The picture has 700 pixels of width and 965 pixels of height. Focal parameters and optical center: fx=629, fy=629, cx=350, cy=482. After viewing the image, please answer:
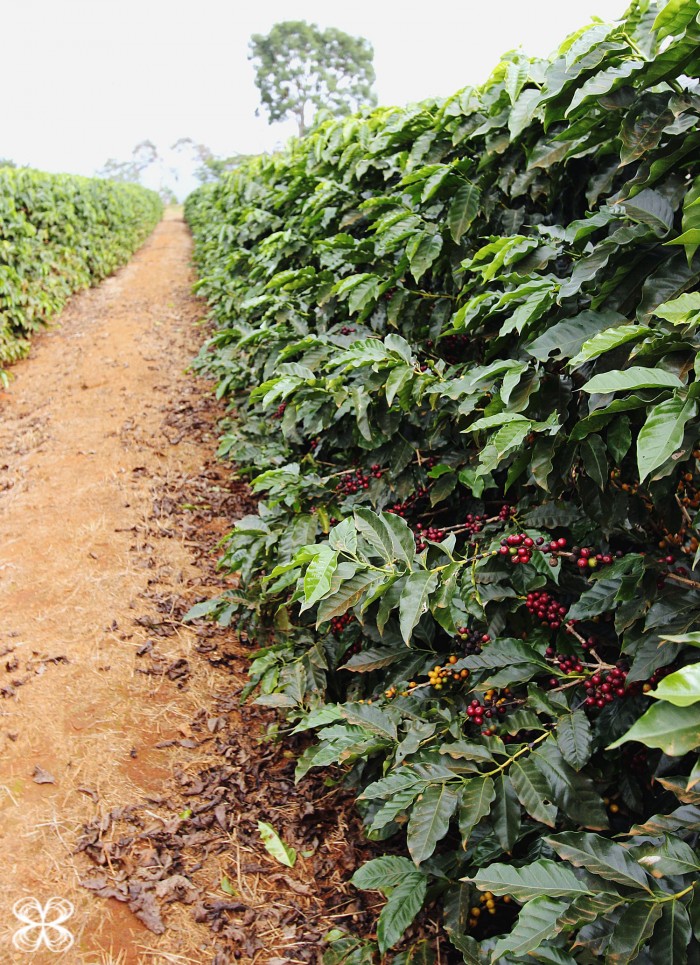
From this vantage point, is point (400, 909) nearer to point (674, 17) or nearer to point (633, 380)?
point (633, 380)

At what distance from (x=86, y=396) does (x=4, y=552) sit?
110 inches

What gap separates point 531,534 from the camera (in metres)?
1.76

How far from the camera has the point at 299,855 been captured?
2.20 meters

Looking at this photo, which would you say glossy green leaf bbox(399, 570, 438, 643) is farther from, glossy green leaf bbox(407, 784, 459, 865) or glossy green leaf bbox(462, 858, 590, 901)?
glossy green leaf bbox(462, 858, 590, 901)

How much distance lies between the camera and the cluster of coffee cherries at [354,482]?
8.55 ft

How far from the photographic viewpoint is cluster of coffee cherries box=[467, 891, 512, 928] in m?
1.69

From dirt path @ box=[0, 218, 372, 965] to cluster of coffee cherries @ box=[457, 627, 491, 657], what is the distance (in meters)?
0.93

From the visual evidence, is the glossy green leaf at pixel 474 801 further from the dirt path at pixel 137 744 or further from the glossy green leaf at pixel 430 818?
the dirt path at pixel 137 744

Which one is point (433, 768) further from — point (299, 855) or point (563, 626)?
point (299, 855)

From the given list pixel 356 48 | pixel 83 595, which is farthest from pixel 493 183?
pixel 356 48

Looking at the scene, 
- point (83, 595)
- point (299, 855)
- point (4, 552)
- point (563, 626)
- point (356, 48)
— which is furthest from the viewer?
point (356, 48)

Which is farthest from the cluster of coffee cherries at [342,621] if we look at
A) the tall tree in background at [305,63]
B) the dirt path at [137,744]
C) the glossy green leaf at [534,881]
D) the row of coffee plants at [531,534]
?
the tall tree in background at [305,63]

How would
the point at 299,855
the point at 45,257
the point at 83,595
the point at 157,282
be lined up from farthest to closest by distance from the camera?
the point at 157,282, the point at 45,257, the point at 83,595, the point at 299,855

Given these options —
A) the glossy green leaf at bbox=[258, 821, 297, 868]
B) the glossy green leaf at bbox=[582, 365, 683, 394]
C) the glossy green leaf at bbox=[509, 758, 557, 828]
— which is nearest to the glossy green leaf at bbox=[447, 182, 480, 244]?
the glossy green leaf at bbox=[582, 365, 683, 394]
